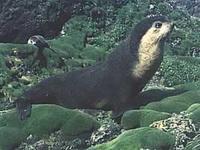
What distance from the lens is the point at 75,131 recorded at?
367 inches

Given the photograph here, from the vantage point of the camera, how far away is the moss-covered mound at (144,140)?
24.4 ft

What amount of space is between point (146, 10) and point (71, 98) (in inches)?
418

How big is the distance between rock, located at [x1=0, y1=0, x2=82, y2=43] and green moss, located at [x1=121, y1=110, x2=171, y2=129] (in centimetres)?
1170

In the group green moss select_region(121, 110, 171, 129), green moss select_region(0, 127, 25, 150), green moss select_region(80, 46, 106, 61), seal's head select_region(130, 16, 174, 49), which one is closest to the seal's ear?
green moss select_region(0, 127, 25, 150)

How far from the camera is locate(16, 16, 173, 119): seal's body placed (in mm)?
10938

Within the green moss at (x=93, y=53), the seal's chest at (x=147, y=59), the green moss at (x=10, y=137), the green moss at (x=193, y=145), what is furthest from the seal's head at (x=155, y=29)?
the green moss at (x=93, y=53)

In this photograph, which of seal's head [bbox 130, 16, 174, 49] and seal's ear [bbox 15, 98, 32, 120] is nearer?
seal's ear [bbox 15, 98, 32, 120]

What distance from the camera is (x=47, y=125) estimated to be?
9.49 meters

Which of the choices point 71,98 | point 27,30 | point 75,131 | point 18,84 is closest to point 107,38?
point 27,30

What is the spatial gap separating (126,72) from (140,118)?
2.33 metres

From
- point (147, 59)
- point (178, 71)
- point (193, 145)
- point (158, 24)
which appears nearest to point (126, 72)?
point (147, 59)

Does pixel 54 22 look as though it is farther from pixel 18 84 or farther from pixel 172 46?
pixel 18 84

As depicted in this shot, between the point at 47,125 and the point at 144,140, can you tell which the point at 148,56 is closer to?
the point at 47,125

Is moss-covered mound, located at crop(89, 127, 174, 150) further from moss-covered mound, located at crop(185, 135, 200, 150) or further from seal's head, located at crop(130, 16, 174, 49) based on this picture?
seal's head, located at crop(130, 16, 174, 49)
